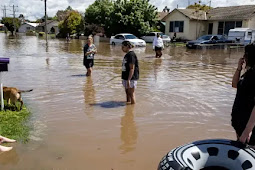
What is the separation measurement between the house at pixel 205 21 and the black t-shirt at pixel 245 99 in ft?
110

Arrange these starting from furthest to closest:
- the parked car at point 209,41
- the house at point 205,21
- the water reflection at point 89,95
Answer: the house at point 205,21 < the parked car at point 209,41 < the water reflection at point 89,95

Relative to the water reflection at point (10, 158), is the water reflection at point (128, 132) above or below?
above

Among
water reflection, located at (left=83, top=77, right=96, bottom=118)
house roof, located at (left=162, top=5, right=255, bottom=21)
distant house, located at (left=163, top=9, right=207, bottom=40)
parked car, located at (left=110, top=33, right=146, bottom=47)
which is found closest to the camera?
water reflection, located at (left=83, top=77, right=96, bottom=118)

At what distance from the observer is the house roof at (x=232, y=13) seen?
110 feet

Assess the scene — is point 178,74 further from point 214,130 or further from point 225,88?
point 214,130

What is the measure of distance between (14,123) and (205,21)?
120 feet

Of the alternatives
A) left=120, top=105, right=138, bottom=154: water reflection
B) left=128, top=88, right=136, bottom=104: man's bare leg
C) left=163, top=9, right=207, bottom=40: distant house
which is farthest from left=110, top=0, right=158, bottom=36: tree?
left=120, top=105, right=138, bottom=154: water reflection

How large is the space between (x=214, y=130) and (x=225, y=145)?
9.02 feet

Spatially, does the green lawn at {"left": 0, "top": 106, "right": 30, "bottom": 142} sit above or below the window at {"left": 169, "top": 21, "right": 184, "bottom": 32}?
below

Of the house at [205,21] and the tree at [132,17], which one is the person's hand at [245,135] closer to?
the house at [205,21]

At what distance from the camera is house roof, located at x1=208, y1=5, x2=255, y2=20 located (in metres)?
33.6

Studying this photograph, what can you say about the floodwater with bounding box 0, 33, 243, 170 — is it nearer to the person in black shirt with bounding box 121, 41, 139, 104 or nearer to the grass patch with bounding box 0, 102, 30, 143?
the grass patch with bounding box 0, 102, 30, 143

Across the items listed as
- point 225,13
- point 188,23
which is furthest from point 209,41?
point 225,13

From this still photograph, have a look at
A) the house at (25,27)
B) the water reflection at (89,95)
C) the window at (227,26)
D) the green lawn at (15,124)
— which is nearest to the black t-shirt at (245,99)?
the green lawn at (15,124)
